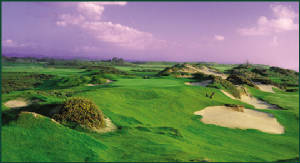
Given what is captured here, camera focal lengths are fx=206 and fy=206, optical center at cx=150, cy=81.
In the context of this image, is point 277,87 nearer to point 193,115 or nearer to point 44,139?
point 193,115

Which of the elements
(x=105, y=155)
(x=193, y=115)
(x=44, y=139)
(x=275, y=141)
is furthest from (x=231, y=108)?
(x=44, y=139)

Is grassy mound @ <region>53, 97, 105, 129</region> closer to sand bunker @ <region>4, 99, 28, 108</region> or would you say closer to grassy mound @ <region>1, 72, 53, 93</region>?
sand bunker @ <region>4, 99, 28, 108</region>

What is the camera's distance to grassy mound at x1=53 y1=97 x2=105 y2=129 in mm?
15898

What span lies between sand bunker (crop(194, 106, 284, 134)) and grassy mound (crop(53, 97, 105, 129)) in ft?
48.0

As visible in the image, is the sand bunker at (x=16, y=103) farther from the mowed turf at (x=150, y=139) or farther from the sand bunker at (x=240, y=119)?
the sand bunker at (x=240, y=119)

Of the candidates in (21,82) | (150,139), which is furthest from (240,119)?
(21,82)

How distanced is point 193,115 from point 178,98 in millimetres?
5683

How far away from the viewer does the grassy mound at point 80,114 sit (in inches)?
626

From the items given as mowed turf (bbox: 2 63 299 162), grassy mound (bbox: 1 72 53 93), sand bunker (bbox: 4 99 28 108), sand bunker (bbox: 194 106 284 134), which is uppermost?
sand bunker (bbox: 4 99 28 108)

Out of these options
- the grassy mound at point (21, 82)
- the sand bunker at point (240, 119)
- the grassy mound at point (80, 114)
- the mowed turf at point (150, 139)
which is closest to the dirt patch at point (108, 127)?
the grassy mound at point (80, 114)

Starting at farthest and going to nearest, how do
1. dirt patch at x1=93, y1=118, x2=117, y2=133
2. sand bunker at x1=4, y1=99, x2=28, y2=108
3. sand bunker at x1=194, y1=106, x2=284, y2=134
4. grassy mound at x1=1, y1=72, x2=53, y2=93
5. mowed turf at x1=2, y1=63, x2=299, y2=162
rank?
grassy mound at x1=1, y1=72, x2=53, y2=93 < sand bunker at x1=194, y1=106, x2=284, y2=134 < sand bunker at x1=4, y1=99, x2=28, y2=108 < dirt patch at x1=93, y1=118, x2=117, y2=133 < mowed turf at x1=2, y1=63, x2=299, y2=162

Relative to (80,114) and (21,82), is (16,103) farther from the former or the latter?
(21,82)

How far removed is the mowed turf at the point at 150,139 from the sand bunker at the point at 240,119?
4.05ft

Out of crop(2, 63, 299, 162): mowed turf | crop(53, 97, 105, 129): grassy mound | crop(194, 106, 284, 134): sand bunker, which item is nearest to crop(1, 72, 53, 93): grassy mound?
crop(2, 63, 299, 162): mowed turf
